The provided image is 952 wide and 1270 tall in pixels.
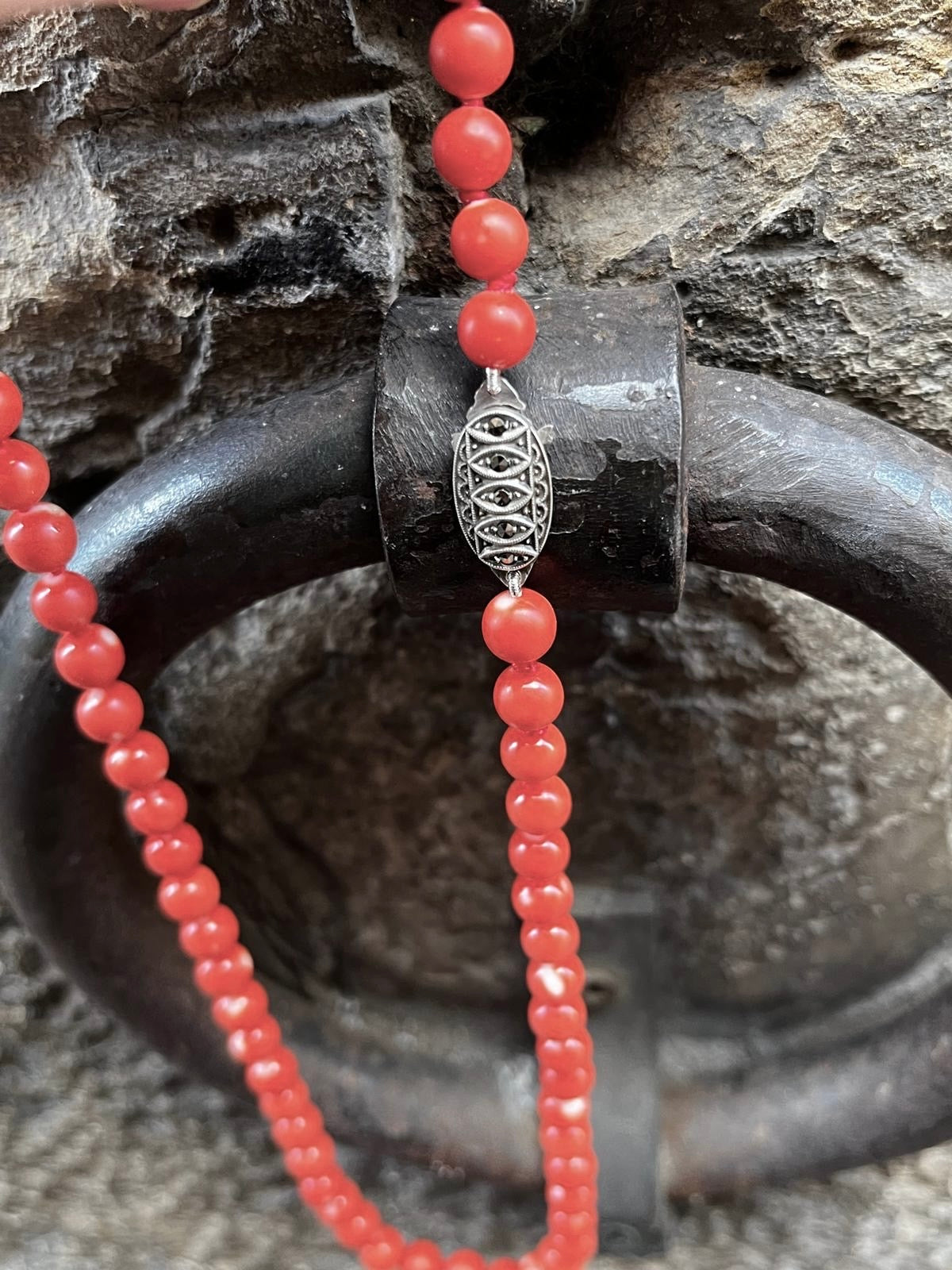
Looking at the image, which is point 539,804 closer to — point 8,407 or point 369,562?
point 369,562

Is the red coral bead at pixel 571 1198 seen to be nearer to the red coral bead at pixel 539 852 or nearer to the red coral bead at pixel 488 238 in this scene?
Result: the red coral bead at pixel 539 852

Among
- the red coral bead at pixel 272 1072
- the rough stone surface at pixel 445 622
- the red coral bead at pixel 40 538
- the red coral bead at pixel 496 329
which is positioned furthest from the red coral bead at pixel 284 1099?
the red coral bead at pixel 496 329

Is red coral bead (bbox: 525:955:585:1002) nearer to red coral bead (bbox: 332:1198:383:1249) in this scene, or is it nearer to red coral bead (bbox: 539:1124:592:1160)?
red coral bead (bbox: 539:1124:592:1160)

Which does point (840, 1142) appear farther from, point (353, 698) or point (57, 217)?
point (57, 217)

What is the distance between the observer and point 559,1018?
0.55 meters

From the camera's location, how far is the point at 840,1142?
588 millimetres

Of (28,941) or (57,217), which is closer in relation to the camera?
(57,217)

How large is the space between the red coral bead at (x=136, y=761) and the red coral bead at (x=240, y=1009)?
15 centimetres

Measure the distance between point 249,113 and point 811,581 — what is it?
34 cm

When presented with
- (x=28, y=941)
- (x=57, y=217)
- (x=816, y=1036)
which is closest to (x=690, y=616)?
(x=816, y=1036)

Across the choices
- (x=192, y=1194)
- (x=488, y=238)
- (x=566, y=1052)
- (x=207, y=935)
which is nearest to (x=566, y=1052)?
(x=566, y=1052)

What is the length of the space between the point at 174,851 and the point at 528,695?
0.74 feet

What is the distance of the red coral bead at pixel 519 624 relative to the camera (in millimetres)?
417

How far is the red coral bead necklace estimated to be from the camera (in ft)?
1.27
